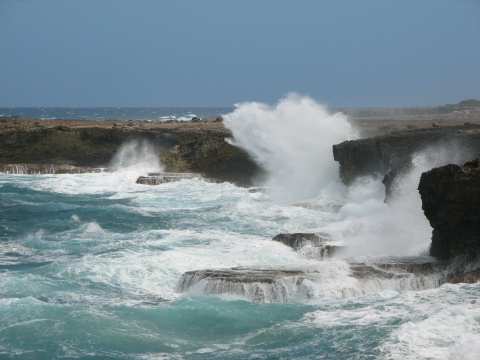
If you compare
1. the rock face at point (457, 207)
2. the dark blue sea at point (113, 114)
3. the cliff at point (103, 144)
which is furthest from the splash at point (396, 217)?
the dark blue sea at point (113, 114)

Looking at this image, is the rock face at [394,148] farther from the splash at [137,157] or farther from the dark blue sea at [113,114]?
the dark blue sea at [113,114]

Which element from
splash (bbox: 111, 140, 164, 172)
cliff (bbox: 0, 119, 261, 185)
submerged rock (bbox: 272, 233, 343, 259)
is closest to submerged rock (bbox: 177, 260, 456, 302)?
submerged rock (bbox: 272, 233, 343, 259)

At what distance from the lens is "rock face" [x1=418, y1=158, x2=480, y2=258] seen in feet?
43.6

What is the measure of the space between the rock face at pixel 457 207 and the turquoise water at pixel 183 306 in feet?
5.10

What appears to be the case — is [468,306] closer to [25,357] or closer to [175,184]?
[25,357]

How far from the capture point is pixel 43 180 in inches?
1282

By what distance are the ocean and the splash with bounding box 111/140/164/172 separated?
6.39 m

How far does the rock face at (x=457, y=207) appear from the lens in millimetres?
13281

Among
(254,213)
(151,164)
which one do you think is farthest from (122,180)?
(254,213)

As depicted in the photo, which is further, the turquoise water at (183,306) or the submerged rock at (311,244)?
the submerged rock at (311,244)

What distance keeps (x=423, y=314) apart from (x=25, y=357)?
5.61 metres

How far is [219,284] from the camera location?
41.3 feet

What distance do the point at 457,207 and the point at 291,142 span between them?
17523 mm

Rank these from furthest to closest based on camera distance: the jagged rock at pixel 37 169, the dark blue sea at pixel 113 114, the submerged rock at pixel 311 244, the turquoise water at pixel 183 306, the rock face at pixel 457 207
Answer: the dark blue sea at pixel 113 114 → the jagged rock at pixel 37 169 → the submerged rock at pixel 311 244 → the rock face at pixel 457 207 → the turquoise water at pixel 183 306
